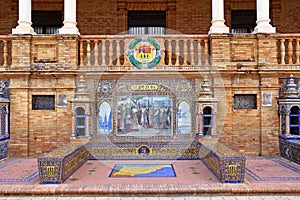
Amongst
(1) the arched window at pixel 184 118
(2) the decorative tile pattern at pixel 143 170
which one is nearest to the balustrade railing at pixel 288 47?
(1) the arched window at pixel 184 118

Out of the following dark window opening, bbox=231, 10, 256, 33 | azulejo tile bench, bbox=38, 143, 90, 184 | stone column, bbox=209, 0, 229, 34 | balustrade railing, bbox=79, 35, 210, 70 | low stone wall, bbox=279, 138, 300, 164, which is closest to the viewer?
azulejo tile bench, bbox=38, 143, 90, 184

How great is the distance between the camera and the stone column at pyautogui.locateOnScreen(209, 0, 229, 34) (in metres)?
9.18

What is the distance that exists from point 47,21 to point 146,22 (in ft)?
13.7

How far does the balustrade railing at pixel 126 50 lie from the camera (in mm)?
9062

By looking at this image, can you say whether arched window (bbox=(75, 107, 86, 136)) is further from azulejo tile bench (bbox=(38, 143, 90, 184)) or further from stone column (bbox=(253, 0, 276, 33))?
stone column (bbox=(253, 0, 276, 33))

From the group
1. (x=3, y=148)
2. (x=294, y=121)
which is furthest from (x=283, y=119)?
(x=3, y=148)

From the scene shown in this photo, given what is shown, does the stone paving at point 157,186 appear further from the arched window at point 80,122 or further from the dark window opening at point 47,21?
the dark window opening at point 47,21

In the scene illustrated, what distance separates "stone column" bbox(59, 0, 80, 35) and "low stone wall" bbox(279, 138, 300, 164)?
695 cm

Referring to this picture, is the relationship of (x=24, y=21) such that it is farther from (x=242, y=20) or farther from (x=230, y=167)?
(x=242, y=20)

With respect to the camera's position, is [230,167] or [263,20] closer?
[230,167]

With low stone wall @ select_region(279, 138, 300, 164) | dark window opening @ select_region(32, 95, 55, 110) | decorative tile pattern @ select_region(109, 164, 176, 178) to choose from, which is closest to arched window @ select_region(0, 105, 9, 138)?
dark window opening @ select_region(32, 95, 55, 110)

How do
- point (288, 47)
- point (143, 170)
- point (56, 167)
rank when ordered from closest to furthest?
A: point (56, 167) < point (143, 170) < point (288, 47)

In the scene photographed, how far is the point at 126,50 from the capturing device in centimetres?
918

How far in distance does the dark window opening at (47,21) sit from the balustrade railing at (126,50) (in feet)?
13.4
